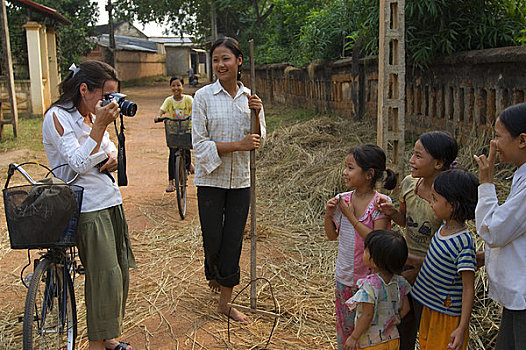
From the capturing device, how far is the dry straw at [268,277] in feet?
12.0

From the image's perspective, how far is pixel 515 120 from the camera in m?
2.14

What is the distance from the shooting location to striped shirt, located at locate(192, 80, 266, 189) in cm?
370

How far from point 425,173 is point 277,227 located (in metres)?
3.63

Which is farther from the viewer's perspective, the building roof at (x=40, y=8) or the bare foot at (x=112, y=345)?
the building roof at (x=40, y=8)

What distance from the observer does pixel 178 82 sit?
7.31 m

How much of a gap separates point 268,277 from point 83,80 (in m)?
2.47

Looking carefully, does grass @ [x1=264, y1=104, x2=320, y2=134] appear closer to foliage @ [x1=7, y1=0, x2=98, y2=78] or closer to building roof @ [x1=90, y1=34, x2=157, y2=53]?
foliage @ [x1=7, y1=0, x2=98, y2=78]

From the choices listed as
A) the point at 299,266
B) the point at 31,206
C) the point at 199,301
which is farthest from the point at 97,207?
the point at 299,266

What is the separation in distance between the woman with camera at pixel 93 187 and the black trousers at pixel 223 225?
809mm

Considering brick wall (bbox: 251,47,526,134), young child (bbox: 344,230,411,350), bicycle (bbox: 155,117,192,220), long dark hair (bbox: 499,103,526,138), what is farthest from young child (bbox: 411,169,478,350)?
bicycle (bbox: 155,117,192,220)

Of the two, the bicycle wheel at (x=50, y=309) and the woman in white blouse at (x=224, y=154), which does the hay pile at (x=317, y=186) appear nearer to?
the woman in white blouse at (x=224, y=154)

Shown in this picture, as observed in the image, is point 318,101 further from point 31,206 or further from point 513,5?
point 31,206

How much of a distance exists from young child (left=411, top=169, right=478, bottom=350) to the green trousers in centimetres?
170

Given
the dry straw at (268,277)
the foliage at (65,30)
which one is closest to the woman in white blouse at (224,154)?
the dry straw at (268,277)
